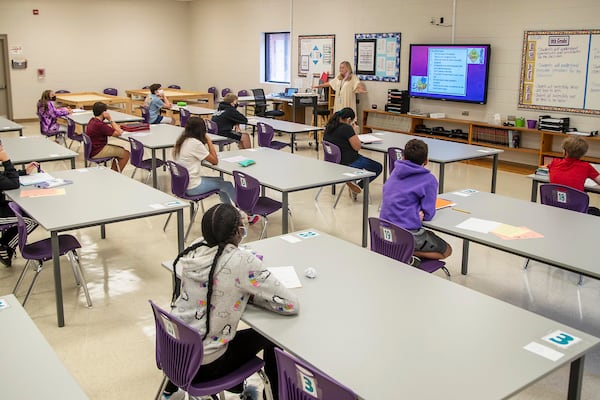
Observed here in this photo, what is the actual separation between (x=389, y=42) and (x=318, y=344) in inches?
355

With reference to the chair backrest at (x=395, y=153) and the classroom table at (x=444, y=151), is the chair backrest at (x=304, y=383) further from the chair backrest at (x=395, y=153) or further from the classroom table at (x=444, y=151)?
the chair backrest at (x=395, y=153)

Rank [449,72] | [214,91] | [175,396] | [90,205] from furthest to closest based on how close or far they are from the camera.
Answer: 1. [214,91]
2. [449,72]
3. [90,205]
4. [175,396]

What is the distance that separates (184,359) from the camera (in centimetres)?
251

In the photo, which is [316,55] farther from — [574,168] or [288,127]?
[574,168]

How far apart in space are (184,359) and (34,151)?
4465 mm

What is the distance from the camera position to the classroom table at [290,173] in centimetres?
503

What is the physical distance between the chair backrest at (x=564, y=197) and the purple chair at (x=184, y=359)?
307cm

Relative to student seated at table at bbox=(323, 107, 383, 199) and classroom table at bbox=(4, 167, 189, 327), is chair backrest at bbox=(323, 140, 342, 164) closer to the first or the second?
student seated at table at bbox=(323, 107, 383, 199)

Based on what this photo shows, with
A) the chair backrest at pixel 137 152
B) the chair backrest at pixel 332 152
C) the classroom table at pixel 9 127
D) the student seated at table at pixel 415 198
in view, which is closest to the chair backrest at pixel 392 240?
the student seated at table at pixel 415 198

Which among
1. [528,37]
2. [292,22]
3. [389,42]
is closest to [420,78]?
[389,42]

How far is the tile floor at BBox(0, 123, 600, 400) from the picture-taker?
3.42 meters

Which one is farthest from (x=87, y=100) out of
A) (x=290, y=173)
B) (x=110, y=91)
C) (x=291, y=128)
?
(x=290, y=173)

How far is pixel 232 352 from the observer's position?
2713 mm

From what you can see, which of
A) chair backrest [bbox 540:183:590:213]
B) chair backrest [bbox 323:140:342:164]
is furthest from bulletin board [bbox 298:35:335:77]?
chair backrest [bbox 540:183:590:213]
